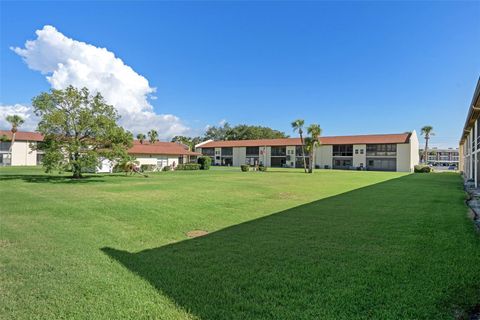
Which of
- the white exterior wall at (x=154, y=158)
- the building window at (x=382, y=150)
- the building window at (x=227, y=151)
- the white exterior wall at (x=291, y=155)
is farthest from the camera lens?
the building window at (x=227, y=151)

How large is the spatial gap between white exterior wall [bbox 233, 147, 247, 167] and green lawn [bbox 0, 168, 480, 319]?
66.1m

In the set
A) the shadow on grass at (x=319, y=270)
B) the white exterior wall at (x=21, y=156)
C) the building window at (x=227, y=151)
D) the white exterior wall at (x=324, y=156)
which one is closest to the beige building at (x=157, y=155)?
the white exterior wall at (x=21, y=156)

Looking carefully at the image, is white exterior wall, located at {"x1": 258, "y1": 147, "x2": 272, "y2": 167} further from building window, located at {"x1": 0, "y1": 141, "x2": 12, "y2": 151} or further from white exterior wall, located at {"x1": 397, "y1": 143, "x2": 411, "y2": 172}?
building window, located at {"x1": 0, "y1": 141, "x2": 12, "y2": 151}

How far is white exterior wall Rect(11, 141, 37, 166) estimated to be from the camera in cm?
5419

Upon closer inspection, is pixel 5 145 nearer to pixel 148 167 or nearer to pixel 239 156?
pixel 148 167

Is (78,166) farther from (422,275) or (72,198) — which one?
(422,275)

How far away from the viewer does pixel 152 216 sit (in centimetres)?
935

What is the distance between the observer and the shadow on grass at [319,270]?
356 cm

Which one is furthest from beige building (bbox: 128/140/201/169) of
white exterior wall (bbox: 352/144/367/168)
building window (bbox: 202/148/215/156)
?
white exterior wall (bbox: 352/144/367/168)

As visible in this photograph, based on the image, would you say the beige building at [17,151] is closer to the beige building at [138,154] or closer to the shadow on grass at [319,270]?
the beige building at [138,154]

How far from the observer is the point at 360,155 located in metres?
60.0

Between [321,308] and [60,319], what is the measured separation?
3.01 metres

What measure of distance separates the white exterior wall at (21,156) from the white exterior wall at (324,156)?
57.2 meters

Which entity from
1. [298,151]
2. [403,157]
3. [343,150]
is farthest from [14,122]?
[403,157]
